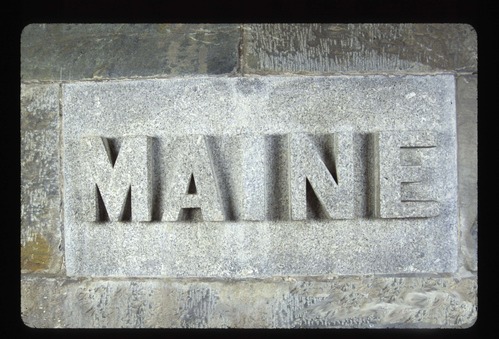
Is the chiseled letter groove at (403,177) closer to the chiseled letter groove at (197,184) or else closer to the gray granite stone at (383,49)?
the gray granite stone at (383,49)

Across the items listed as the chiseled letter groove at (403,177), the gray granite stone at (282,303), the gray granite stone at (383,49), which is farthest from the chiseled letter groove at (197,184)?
the chiseled letter groove at (403,177)

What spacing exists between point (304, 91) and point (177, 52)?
768 mm

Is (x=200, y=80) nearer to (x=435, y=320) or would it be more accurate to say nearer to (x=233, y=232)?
(x=233, y=232)

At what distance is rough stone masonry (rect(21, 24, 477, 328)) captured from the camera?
316 cm

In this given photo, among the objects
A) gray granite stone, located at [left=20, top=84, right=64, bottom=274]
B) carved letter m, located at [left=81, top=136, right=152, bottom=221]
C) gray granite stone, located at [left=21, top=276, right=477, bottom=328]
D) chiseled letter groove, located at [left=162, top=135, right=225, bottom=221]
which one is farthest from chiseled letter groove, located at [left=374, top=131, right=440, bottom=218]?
gray granite stone, located at [left=20, top=84, right=64, bottom=274]

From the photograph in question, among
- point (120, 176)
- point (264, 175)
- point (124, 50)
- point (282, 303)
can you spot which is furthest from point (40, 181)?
point (282, 303)

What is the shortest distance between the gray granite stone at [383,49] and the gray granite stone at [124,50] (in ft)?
1.30

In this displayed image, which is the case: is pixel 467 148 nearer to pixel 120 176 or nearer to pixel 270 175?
pixel 270 175

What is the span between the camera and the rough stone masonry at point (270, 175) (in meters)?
3.16

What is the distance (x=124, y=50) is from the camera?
324cm

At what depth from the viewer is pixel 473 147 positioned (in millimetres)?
3184


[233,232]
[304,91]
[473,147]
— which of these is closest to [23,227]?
[233,232]

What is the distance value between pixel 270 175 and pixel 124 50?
3.67 ft

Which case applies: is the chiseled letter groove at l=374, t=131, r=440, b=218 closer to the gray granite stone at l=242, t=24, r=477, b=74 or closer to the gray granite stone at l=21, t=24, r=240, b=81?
the gray granite stone at l=242, t=24, r=477, b=74
